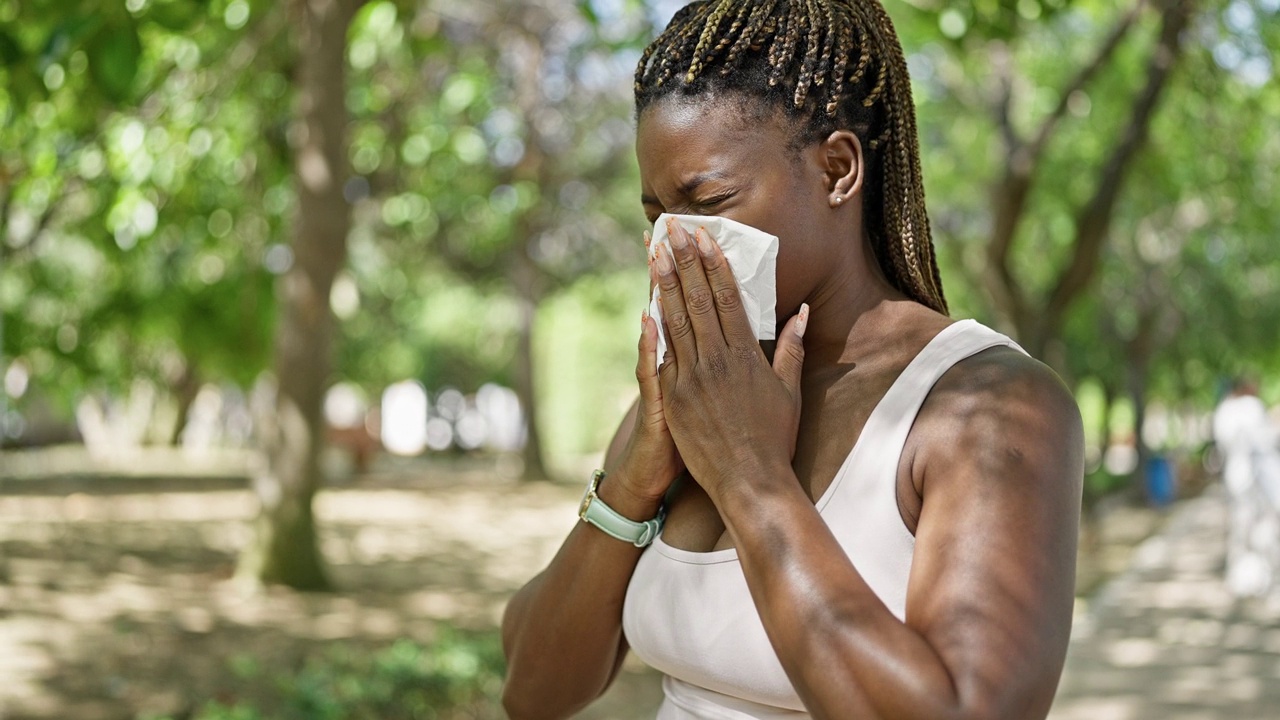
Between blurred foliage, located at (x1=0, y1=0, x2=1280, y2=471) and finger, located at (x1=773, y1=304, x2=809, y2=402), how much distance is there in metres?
2.12

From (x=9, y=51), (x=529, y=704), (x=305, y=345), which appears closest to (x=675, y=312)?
(x=529, y=704)

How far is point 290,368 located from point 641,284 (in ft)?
69.8

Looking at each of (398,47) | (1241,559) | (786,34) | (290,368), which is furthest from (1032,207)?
(786,34)

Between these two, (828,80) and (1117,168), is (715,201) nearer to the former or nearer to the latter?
(828,80)

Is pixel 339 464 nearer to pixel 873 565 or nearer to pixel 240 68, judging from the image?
pixel 240 68

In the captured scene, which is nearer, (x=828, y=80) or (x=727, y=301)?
(x=727, y=301)

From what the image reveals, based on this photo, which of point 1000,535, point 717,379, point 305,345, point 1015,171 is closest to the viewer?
point 1000,535

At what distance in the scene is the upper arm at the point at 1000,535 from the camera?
4.51 ft

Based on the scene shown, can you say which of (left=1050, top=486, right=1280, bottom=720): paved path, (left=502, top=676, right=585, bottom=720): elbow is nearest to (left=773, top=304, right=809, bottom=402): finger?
(left=502, top=676, right=585, bottom=720): elbow

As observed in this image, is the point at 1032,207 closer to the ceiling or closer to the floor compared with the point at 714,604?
closer to the ceiling

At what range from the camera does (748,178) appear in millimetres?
1689

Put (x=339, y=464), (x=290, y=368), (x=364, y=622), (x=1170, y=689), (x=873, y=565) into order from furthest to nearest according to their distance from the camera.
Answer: (x=339, y=464) → (x=290, y=368) → (x=364, y=622) → (x=1170, y=689) → (x=873, y=565)

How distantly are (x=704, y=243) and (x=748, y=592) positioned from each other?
0.46 m

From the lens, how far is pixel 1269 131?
11.9 metres
